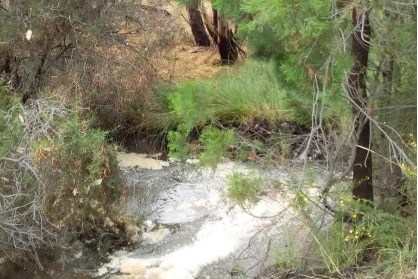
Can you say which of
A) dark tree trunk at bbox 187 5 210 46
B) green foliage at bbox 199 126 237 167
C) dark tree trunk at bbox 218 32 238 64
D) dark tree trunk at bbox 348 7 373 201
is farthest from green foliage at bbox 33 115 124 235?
dark tree trunk at bbox 187 5 210 46

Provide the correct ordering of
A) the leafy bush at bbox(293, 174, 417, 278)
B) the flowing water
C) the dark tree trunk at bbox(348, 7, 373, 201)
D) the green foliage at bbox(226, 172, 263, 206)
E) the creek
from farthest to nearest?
the flowing water < the creek < the leafy bush at bbox(293, 174, 417, 278) < the green foliage at bbox(226, 172, 263, 206) < the dark tree trunk at bbox(348, 7, 373, 201)

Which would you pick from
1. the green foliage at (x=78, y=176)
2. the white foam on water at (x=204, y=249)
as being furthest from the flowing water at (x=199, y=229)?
the green foliage at (x=78, y=176)

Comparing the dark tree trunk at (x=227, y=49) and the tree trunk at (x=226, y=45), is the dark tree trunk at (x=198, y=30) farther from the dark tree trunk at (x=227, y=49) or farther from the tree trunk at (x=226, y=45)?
the dark tree trunk at (x=227, y=49)

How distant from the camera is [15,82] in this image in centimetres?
649

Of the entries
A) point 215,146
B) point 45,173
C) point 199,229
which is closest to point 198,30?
point 199,229

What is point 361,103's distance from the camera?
4066 mm

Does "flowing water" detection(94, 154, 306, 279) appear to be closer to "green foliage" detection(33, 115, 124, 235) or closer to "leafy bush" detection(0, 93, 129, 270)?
"green foliage" detection(33, 115, 124, 235)

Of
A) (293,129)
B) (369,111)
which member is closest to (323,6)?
(369,111)

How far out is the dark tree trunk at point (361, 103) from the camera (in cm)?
380

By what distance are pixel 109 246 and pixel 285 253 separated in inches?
63.4

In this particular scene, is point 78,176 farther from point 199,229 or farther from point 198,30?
point 198,30

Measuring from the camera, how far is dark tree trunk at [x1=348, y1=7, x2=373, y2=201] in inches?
150

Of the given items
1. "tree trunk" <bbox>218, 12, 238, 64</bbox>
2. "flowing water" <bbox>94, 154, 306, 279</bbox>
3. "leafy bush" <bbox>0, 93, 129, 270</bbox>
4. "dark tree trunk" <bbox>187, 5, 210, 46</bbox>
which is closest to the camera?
"leafy bush" <bbox>0, 93, 129, 270</bbox>

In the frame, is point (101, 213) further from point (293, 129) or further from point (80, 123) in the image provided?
point (293, 129)
